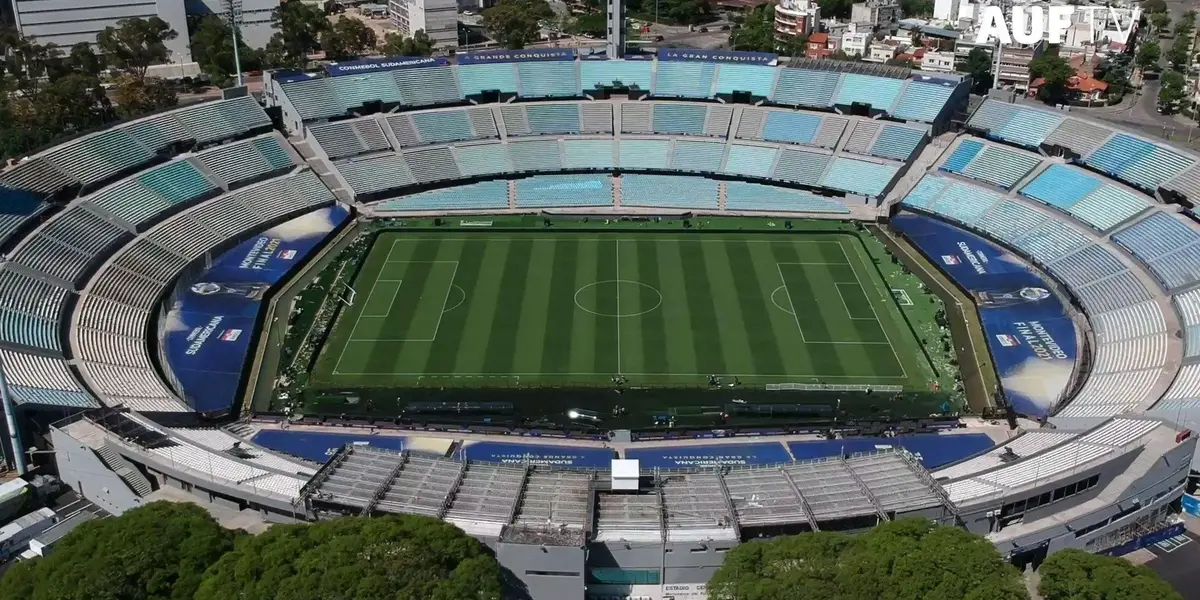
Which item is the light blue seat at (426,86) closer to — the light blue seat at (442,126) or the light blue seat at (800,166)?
the light blue seat at (442,126)

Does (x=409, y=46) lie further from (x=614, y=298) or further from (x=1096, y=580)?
(x=1096, y=580)

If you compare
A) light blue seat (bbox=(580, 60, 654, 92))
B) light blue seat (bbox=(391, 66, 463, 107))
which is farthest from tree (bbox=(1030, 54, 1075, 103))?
light blue seat (bbox=(391, 66, 463, 107))

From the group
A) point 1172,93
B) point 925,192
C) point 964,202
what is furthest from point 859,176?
point 1172,93

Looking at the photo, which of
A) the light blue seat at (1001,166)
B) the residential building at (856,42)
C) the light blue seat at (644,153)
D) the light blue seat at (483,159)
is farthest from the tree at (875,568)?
the residential building at (856,42)

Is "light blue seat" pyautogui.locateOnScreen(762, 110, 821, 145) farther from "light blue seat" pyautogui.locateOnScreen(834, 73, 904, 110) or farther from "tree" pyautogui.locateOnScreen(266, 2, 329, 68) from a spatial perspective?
"tree" pyautogui.locateOnScreen(266, 2, 329, 68)

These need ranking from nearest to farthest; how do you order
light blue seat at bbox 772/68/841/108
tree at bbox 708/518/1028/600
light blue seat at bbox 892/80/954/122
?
tree at bbox 708/518/1028/600
light blue seat at bbox 892/80/954/122
light blue seat at bbox 772/68/841/108

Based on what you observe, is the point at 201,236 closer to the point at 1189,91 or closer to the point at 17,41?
→ the point at 17,41
